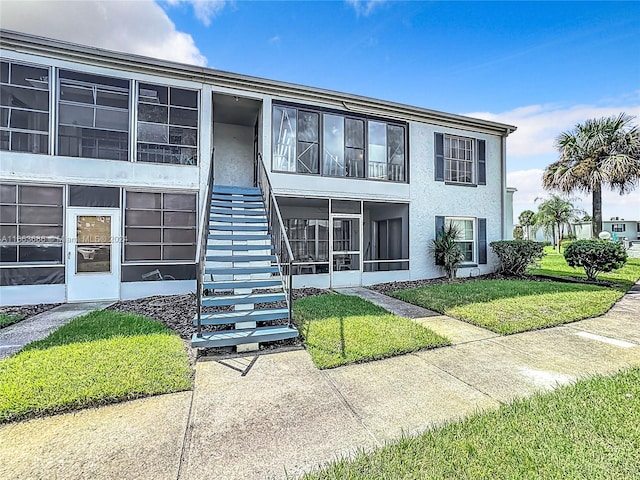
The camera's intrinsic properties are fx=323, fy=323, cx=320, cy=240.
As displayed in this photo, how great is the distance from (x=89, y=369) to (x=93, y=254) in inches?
206

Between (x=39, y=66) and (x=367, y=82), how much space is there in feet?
31.4

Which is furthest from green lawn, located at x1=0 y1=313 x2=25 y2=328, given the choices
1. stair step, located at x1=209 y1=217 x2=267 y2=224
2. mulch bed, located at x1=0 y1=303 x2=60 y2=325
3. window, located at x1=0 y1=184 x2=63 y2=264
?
stair step, located at x1=209 y1=217 x2=267 y2=224

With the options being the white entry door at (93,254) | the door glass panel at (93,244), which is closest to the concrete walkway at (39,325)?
the white entry door at (93,254)

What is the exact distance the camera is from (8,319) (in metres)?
6.09

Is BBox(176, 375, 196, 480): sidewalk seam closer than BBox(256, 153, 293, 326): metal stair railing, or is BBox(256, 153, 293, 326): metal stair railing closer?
BBox(176, 375, 196, 480): sidewalk seam

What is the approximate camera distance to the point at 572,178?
650 inches

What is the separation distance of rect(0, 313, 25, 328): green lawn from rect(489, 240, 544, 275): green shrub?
13.6 m

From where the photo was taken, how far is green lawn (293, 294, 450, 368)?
4421 mm

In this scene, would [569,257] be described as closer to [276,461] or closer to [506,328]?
[506,328]

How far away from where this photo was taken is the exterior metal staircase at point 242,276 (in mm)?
4844

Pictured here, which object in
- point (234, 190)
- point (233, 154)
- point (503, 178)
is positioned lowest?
point (234, 190)

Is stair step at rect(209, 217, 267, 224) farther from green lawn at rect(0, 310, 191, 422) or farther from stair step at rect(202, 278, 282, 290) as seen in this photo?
green lawn at rect(0, 310, 191, 422)

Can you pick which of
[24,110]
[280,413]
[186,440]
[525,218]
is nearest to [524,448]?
[280,413]

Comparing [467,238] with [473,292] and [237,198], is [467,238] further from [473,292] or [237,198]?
[237,198]
